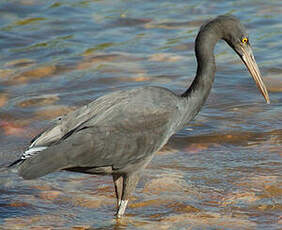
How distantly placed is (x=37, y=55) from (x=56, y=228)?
5271 millimetres

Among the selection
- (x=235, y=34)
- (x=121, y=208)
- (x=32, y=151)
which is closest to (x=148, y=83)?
(x=235, y=34)

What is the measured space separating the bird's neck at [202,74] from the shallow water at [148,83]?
85 centimetres

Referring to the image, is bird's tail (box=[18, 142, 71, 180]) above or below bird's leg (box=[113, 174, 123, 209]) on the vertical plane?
above

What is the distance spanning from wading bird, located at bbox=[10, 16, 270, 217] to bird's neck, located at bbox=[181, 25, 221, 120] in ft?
0.04

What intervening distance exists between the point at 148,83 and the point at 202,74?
3.23 metres

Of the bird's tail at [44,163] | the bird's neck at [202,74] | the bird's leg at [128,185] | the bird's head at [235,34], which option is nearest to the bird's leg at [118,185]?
the bird's leg at [128,185]

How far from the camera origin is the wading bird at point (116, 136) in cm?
550

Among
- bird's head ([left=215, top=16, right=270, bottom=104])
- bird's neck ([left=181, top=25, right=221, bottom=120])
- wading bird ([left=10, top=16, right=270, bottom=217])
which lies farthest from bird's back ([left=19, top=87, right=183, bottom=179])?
bird's head ([left=215, top=16, right=270, bottom=104])

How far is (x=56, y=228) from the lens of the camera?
5.84m

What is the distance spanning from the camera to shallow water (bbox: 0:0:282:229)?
241 inches

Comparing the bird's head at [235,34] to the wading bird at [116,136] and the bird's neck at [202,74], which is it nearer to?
the bird's neck at [202,74]

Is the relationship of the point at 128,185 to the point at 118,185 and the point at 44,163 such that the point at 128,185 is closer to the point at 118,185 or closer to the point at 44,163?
the point at 118,185

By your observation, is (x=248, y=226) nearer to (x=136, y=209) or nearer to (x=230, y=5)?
(x=136, y=209)

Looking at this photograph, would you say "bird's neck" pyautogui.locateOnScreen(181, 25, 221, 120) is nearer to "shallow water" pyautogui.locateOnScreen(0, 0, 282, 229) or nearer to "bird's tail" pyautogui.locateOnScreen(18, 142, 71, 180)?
"shallow water" pyautogui.locateOnScreen(0, 0, 282, 229)
